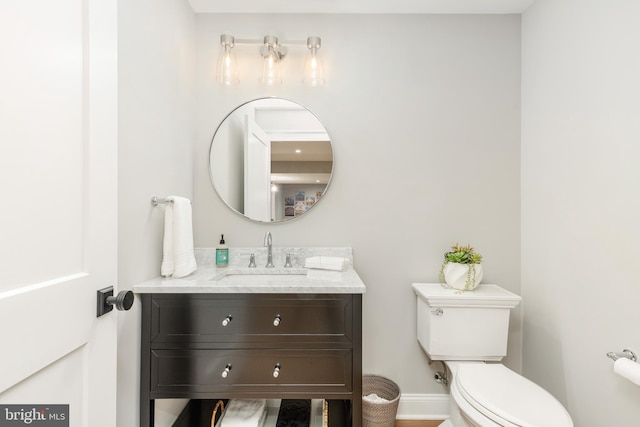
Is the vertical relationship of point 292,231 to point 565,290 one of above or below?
above

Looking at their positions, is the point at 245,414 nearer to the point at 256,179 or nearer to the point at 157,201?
the point at 157,201

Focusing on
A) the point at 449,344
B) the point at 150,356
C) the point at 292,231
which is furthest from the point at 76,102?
the point at 449,344

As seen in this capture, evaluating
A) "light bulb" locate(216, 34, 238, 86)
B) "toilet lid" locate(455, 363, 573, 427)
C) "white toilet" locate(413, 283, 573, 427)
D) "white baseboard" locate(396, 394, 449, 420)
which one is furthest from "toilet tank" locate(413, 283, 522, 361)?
"light bulb" locate(216, 34, 238, 86)

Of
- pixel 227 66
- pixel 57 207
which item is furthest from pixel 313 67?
pixel 57 207

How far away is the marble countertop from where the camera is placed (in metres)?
1.35

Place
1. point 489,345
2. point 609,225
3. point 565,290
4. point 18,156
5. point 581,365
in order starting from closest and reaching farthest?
1. point 18,156
2. point 609,225
3. point 581,365
4. point 565,290
5. point 489,345

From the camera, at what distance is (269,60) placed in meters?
1.87

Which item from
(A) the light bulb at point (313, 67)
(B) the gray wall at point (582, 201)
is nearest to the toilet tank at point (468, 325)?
(B) the gray wall at point (582, 201)

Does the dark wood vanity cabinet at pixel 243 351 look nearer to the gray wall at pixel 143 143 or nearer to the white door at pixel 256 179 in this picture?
the gray wall at pixel 143 143

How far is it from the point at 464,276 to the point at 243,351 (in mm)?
1220

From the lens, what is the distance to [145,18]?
4.52 feet

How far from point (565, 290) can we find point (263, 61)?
6.89 ft

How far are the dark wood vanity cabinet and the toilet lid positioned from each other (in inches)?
19.0

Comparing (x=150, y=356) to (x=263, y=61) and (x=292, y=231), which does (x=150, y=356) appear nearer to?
(x=292, y=231)
